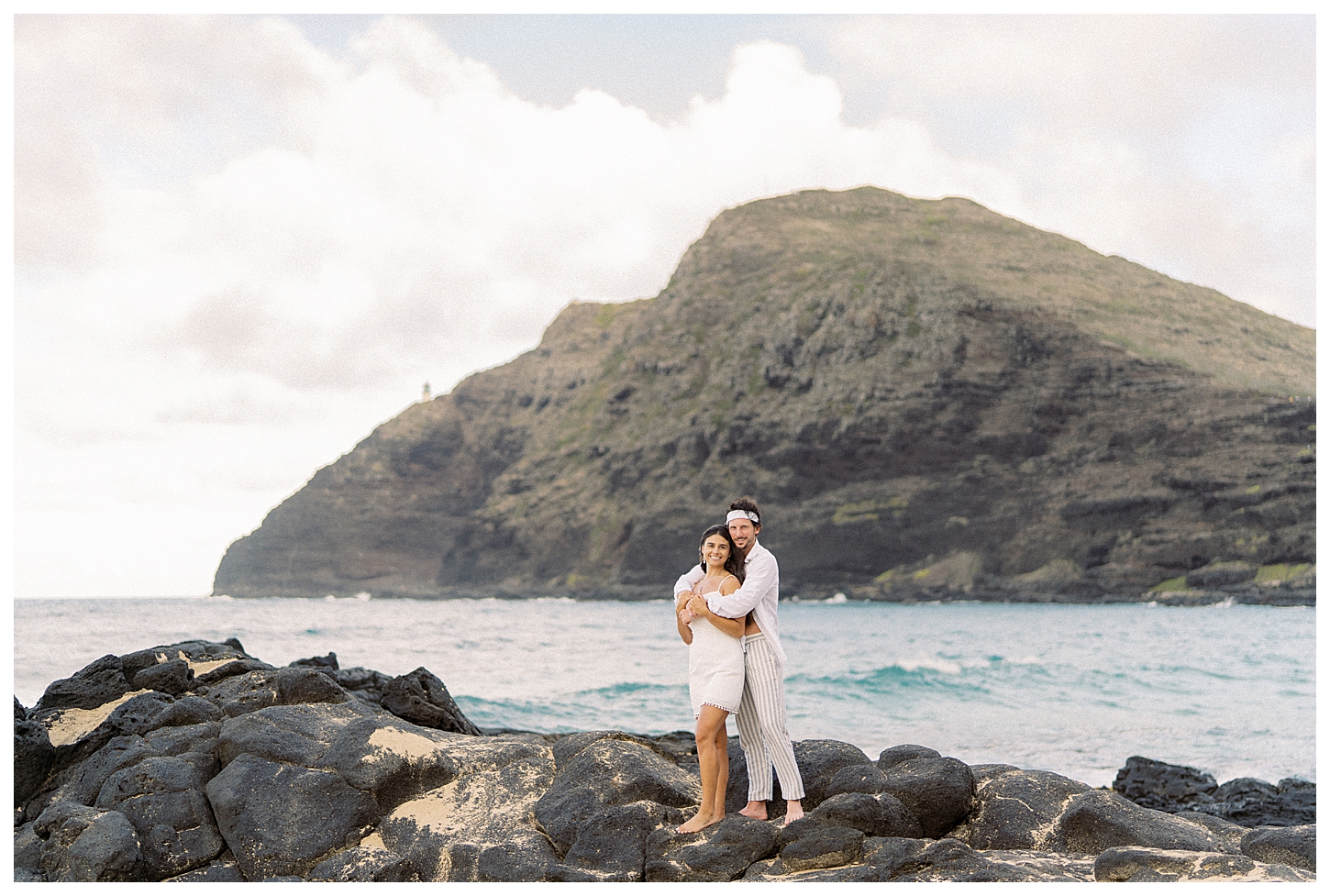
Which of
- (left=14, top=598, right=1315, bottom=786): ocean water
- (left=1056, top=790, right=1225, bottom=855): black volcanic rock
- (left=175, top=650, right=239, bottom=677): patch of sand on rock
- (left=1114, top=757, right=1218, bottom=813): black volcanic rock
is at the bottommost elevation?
(left=14, top=598, right=1315, bottom=786): ocean water

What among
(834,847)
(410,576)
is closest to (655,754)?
(834,847)

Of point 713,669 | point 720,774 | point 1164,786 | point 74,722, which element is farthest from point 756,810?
point 1164,786

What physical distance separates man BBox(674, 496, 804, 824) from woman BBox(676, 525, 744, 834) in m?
0.09

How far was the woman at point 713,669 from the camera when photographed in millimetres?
6746

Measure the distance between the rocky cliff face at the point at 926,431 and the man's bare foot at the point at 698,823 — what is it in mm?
98550

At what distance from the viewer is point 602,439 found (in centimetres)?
13738

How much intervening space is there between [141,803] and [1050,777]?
693 cm

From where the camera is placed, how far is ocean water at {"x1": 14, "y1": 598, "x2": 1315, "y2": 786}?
17797 millimetres

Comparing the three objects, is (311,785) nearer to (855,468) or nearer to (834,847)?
(834,847)

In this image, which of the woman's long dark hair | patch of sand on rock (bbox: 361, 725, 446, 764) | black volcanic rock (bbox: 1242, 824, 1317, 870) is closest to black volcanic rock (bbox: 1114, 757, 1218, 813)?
black volcanic rock (bbox: 1242, 824, 1317, 870)

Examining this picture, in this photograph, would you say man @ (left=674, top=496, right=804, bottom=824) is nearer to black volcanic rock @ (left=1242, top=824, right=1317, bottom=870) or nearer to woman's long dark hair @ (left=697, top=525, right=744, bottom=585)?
woman's long dark hair @ (left=697, top=525, right=744, bottom=585)

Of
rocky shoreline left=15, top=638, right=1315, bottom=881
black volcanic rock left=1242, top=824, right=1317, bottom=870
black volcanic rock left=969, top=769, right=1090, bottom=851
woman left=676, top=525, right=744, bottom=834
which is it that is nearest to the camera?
black volcanic rock left=1242, top=824, right=1317, bottom=870

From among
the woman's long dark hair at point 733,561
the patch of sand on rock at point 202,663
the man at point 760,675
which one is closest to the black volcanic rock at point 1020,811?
the man at point 760,675

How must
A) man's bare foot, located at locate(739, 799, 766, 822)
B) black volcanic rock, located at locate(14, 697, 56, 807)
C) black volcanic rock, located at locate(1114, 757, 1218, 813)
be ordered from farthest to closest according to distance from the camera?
black volcanic rock, located at locate(1114, 757, 1218, 813)
black volcanic rock, located at locate(14, 697, 56, 807)
man's bare foot, located at locate(739, 799, 766, 822)
